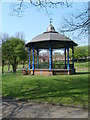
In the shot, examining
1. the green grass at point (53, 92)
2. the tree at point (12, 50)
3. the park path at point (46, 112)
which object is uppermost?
the tree at point (12, 50)

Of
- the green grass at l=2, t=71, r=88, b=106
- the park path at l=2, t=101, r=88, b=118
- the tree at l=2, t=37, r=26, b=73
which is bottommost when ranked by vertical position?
the park path at l=2, t=101, r=88, b=118

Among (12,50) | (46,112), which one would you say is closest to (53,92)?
(46,112)

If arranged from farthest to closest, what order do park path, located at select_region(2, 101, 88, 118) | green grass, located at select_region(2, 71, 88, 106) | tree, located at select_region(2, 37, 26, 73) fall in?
tree, located at select_region(2, 37, 26, 73) < green grass, located at select_region(2, 71, 88, 106) < park path, located at select_region(2, 101, 88, 118)

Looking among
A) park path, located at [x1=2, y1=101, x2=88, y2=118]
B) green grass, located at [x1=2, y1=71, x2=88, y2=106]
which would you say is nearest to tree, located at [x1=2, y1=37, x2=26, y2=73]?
green grass, located at [x1=2, y1=71, x2=88, y2=106]

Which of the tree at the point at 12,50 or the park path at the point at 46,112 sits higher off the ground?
the tree at the point at 12,50

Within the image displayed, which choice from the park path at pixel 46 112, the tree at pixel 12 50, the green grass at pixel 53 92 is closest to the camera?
the park path at pixel 46 112

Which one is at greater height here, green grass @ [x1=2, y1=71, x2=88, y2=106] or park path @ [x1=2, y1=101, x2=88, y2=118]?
green grass @ [x1=2, y1=71, x2=88, y2=106]

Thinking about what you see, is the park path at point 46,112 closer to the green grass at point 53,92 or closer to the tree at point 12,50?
the green grass at point 53,92

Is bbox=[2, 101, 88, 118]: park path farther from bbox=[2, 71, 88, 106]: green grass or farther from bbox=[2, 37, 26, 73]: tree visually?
bbox=[2, 37, 26, 73]: tree

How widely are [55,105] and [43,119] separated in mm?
1477

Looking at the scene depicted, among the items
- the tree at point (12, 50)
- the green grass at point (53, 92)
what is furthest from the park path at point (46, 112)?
the tree at point (12, 50)

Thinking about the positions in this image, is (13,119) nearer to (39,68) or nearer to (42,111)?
Result: (42,111)

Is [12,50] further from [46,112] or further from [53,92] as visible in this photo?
[46,112]

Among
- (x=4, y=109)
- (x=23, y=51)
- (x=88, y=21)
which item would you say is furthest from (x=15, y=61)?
(x=4, y=109)
